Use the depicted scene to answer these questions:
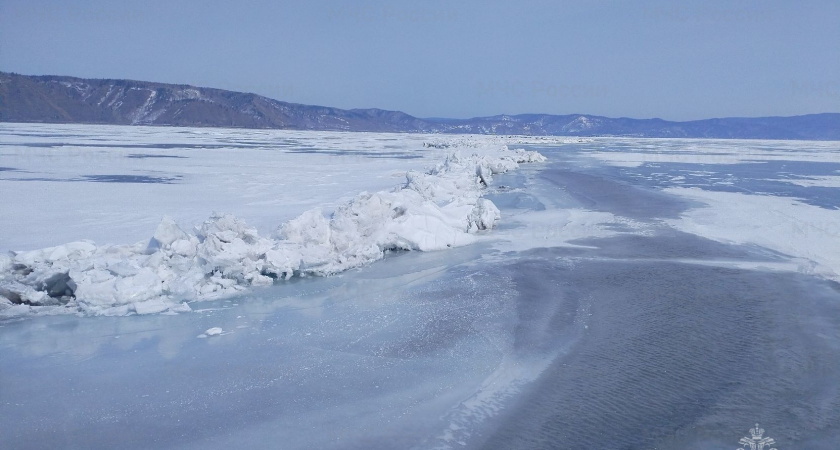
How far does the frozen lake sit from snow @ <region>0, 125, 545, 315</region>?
0.72ft

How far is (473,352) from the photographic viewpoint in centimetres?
479

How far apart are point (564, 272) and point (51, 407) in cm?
543

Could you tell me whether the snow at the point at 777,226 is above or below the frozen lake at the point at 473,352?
above

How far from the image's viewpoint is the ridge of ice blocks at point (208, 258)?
18.9 ft

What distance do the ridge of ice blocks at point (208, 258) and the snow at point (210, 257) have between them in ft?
0.03

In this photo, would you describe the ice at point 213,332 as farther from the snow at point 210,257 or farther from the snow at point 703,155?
the snow at point 703,155

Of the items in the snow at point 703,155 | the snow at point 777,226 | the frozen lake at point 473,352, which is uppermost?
the snow at point 703,155

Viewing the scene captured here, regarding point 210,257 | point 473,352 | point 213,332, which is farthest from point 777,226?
point 213,332

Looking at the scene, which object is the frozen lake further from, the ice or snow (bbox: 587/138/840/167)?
snow (bbox: 587/138/840/167)

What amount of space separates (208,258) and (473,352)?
3.38 m

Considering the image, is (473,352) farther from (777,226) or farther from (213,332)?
(777,226)

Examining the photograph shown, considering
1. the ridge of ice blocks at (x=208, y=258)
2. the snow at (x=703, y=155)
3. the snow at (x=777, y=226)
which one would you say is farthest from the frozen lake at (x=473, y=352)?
the snow at (x=703, y=155)

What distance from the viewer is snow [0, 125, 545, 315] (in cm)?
576

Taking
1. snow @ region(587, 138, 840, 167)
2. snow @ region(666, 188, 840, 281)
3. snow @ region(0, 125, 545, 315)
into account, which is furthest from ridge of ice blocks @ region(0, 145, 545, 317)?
snow @ region(587, 138, 840, 167)
